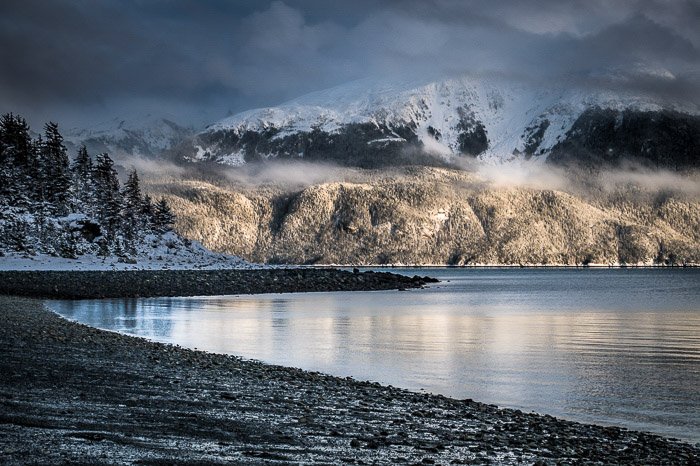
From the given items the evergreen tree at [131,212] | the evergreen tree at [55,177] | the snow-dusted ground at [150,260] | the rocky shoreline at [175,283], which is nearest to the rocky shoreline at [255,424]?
the rocky shoreline at [175,283]

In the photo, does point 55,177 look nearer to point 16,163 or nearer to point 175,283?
point 16,163

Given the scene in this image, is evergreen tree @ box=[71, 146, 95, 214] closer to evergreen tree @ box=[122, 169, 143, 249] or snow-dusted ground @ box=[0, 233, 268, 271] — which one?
evergreen tree @ box=[122, 169, 143, 249]

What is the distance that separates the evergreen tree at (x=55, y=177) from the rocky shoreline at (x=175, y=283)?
1541cm

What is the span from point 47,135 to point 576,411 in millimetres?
102144

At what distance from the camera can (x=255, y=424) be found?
13984 mm

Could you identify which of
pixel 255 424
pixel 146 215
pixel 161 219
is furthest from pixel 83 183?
pixel 255 424

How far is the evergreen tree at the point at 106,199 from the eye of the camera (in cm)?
9764

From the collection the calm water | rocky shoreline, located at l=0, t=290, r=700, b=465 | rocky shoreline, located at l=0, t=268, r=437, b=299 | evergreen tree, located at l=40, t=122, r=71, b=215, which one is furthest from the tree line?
rocky shoreline, located at l=0, t=290, r=700, b=465

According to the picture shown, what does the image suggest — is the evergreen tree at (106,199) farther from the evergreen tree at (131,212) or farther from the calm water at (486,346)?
the calm water at (486,346)

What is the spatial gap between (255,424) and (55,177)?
87799mm

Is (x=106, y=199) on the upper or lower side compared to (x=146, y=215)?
upper

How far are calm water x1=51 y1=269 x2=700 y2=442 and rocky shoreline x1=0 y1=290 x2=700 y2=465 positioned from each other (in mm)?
2938

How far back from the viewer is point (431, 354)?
103 feet

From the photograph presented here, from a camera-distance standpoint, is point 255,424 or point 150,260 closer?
point 255,424
